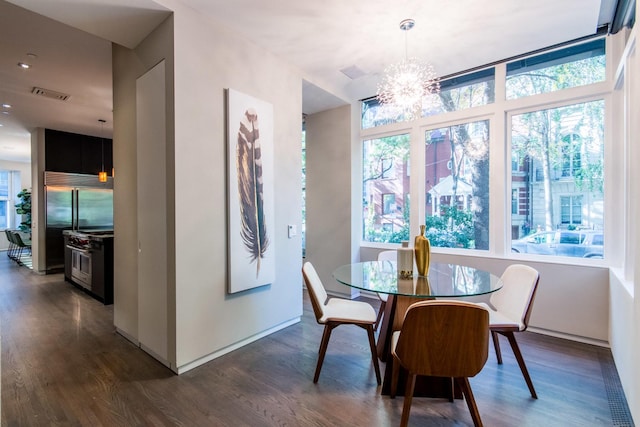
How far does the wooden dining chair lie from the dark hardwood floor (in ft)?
1.65

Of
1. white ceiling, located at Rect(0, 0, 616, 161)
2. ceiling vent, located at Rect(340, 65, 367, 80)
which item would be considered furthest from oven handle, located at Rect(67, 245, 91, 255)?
ceiling vent, located at Rect(340, 65, 367, 80)

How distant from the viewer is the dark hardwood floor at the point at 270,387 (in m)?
1.96

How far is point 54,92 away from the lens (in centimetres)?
455

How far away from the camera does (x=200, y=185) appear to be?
264cm

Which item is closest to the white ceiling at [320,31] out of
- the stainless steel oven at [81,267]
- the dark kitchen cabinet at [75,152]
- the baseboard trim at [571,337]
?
the stainless steel oven at [81,267]

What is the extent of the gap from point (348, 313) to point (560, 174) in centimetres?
275

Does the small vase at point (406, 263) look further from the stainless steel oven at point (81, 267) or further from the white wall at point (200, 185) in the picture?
the stainless steel oven at point (81, 267)

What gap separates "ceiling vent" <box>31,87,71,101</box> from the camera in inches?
176

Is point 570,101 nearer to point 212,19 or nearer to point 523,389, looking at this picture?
point 523,389

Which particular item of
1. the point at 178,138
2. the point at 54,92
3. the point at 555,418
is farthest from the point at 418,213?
the point at 54,92

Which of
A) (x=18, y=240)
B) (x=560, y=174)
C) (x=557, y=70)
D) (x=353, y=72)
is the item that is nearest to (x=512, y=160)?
(x=560, y=174)

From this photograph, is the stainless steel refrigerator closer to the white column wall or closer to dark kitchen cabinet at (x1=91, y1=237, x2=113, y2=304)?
dark kitchen cabinet at (x1=91, y1=237, x2=113, y2=304)

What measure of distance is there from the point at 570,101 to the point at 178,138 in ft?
12.6

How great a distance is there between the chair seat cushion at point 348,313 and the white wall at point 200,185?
95 centimetres
